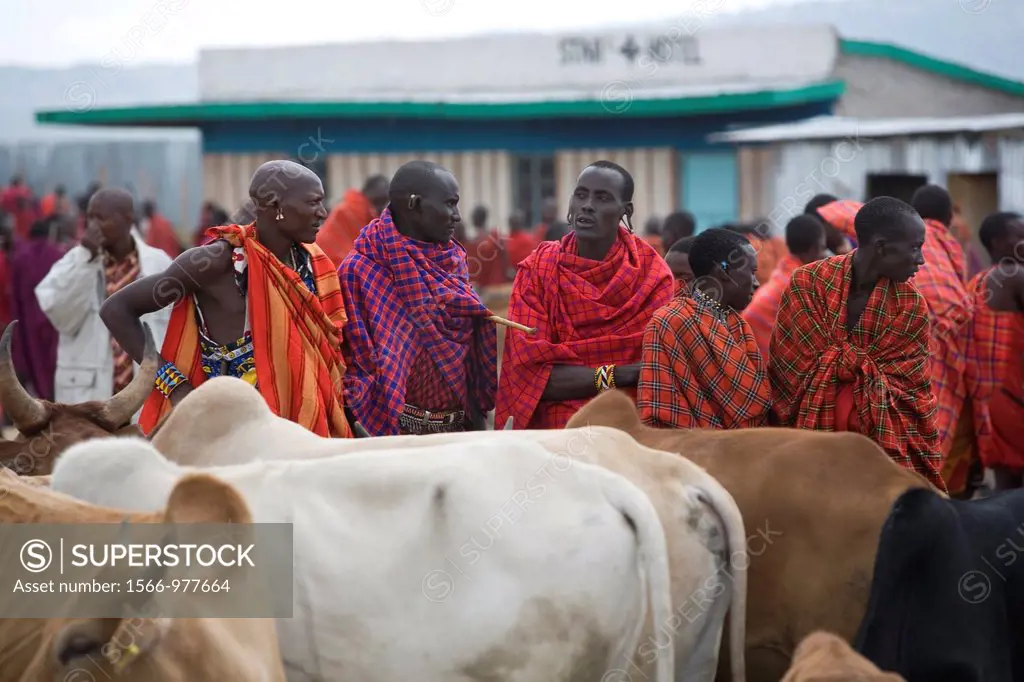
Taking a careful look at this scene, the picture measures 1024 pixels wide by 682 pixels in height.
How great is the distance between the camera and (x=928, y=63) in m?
21.1

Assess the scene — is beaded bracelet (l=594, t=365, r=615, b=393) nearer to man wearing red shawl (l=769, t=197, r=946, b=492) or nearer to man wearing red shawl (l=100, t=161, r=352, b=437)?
man wearing red shawl (l=769, t=197, r=946, b=492)

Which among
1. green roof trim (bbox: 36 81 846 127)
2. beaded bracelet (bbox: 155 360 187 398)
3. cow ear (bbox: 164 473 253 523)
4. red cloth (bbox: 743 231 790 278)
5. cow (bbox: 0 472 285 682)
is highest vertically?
green roof trim (bbox: 36 81 846 127)

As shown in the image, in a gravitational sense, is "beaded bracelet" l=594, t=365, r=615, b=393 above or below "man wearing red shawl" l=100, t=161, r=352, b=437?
below

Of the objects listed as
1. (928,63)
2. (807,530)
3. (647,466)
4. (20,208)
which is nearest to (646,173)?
(928,63)

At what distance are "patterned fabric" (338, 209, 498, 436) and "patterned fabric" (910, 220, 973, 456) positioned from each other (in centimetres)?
255

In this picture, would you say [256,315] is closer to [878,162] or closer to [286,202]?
[286,202]

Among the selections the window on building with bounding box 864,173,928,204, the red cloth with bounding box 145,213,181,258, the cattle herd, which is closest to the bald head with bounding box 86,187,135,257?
the cattle herd

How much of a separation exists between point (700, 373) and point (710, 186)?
14800mm

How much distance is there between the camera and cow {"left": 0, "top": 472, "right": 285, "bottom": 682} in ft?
7.65

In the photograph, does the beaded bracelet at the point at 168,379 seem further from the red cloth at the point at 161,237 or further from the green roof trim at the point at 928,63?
the green roof trim at the point at 928,63

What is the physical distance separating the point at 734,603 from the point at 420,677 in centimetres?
77

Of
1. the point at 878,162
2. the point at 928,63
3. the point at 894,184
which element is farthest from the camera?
the point at 928,63

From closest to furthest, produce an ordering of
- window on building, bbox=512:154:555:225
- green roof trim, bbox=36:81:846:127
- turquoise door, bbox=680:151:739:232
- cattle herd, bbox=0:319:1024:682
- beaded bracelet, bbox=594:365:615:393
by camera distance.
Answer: cattle herd, bbox=0:319:1024:682 → beaded bracelet, bbox=594:365:615:393 → green roof trim, bbox=36:81:846:127 → turquoise door, bbox=680:151:739:232 → window on building, bbox=512:154:555:225

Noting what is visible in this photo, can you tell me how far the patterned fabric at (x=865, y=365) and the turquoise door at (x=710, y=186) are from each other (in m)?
14.4
